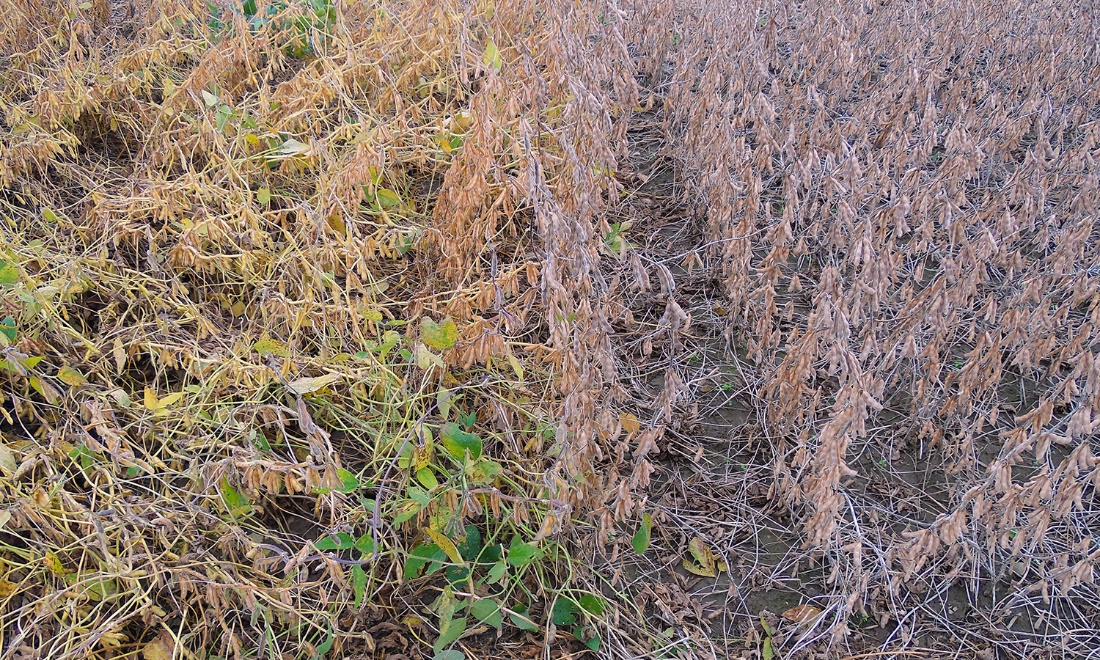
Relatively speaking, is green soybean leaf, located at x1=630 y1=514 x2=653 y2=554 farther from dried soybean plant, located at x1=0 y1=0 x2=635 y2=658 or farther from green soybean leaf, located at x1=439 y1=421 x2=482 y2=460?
green soybean leaf, located at x1=439 y1=421 x2=482 y2=460

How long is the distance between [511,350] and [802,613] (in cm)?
85

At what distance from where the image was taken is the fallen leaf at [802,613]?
162cm

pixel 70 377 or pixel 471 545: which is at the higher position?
pixel 70 377

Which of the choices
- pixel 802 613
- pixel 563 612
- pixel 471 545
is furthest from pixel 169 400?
pixel 802 613

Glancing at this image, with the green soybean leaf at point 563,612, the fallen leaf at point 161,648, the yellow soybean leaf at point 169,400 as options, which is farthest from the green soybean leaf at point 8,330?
the green soybean leaf at point 563,612

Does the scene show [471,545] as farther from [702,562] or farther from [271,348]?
[271,348]

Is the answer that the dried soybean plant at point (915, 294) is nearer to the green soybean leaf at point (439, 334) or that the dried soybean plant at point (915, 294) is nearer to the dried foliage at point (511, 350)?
the dried foliage at point (511, 350)

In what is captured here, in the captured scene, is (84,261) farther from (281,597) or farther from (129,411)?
(281,597)

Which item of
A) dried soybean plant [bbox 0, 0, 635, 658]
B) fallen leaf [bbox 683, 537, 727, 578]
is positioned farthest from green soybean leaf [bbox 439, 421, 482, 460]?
fallen leaf [bbox 683, 537, 727, 578]

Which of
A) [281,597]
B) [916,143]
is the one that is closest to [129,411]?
[281,597]

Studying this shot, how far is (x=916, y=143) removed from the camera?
2486 mm

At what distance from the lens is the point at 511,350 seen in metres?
1.84

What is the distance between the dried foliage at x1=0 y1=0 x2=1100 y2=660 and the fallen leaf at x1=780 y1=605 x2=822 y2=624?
42 mm

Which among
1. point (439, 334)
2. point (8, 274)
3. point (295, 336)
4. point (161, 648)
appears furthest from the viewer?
point (295, 336)
